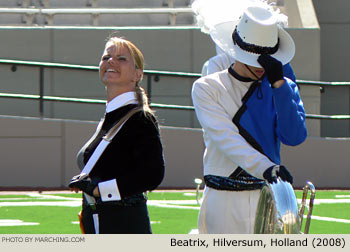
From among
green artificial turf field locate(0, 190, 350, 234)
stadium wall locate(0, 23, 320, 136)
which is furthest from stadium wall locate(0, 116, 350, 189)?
stadium wall locate(0, 23, 320, 136)

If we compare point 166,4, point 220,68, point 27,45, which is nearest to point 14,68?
point 27,45

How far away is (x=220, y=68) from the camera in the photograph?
5.39 metres

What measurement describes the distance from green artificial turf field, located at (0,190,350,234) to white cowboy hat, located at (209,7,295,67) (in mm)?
4680

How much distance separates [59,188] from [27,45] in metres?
2.74

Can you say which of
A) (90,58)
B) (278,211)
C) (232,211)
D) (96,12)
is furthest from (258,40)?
(96,12)

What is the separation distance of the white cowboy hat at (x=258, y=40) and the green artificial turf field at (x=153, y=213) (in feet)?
15.4

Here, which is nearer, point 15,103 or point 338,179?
point 338,179

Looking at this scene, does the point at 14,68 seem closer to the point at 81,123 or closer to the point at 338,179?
the point at 81,123

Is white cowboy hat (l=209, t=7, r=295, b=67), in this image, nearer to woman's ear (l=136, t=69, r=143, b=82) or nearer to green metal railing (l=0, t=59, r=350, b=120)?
woman's ear (l=136, t=69, r=143, b=82)

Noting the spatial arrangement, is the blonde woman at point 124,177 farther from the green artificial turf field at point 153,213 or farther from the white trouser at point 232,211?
the green artificial turf field at point 153,213

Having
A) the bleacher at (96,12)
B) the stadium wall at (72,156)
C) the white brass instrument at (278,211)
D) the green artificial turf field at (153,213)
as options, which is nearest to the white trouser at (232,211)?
the white brass instrument at (278,211)

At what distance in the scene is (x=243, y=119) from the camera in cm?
489

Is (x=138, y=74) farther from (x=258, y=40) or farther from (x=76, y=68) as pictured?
(x=76, y=68)

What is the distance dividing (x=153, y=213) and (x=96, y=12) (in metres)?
8.66
